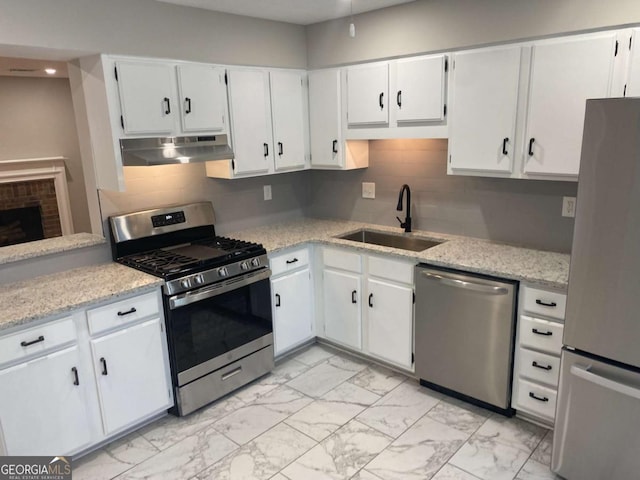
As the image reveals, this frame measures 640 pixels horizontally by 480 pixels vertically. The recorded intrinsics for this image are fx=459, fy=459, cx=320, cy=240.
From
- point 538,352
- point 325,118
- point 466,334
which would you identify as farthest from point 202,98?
point 538,352

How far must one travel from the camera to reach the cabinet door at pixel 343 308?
10.8 feet

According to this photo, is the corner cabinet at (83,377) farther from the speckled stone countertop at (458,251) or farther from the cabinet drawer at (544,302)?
the cabinet drawer at (544,302)

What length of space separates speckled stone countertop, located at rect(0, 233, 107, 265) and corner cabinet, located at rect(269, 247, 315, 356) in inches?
45.3

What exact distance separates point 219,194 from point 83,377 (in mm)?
1655

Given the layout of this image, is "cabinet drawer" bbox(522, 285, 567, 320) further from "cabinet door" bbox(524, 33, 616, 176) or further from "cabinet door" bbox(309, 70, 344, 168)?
"cabinet door" bbox(309, 70, 344, 168)

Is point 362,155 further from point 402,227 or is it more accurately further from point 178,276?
point 178,276

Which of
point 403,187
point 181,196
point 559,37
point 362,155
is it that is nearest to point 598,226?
point 559,37

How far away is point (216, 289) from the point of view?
2766mm

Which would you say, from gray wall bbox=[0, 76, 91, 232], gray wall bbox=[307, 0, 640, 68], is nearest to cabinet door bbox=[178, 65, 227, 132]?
gray wall bbox=[307, 0, 640, 68]

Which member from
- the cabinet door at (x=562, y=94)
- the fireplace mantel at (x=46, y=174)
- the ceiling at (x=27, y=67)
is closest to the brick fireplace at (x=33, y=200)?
the fireplace mantel at (x=46, y=174)

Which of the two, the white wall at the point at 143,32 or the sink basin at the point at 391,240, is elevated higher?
the white wall at the point at 143,32

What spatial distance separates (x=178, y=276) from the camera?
261cm

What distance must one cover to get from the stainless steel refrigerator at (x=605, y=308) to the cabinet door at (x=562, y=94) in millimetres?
622

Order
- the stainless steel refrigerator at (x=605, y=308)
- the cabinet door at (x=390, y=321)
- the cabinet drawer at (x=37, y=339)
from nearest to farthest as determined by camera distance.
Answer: the stainless steel refrigerator at (x=605, y=308) < the cabinet drawer at (x=37, y=339) < the cabinet door at (x=390, y=321)
